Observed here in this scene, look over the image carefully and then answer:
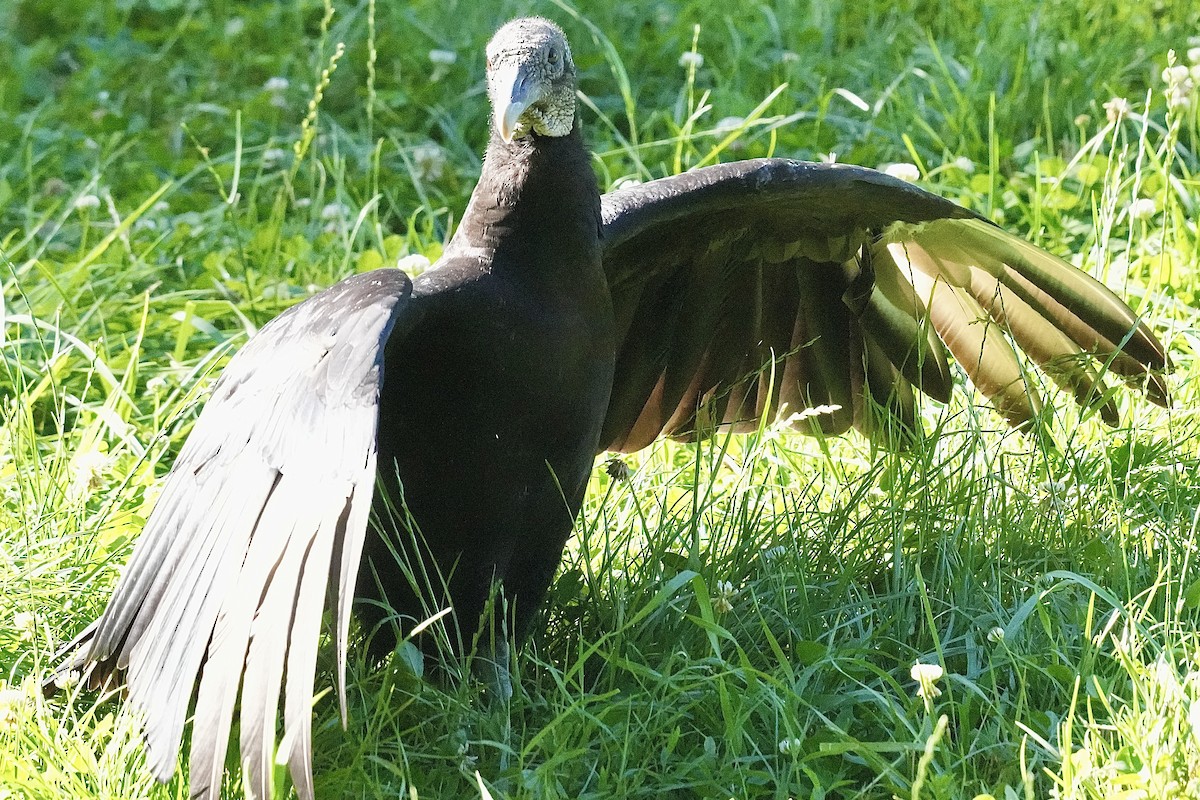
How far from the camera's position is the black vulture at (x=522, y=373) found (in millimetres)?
2170

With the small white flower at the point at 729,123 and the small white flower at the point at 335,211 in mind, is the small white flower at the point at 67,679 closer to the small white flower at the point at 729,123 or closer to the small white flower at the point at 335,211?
the small white flower at the point at 335,211

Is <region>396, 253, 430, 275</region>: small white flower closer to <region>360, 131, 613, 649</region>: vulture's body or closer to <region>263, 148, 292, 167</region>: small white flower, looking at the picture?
<region>360, 131, 613, 649</region>: vulture's body

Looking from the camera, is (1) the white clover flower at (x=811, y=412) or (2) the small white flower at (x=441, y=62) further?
(2) the small white flower at (x=441, y=62)

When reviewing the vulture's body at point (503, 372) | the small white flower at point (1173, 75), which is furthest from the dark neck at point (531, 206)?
the small white flower at point (1173, 75)

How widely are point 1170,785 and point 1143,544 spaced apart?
89 centimetres

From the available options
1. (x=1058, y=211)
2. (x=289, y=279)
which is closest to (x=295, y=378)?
(x=289, y=279)

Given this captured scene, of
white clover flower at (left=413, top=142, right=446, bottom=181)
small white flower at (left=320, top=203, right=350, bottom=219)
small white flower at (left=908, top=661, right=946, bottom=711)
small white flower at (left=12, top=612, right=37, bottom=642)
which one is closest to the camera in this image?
small white flower at (left=908, top=661, right=946, bottom=711)

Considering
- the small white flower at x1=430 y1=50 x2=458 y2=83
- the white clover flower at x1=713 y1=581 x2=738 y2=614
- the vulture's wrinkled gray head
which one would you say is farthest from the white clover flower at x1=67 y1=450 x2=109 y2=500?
the small white flower at x1=430 y1=50 x2=458 y2=83

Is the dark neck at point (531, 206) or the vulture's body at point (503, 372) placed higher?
the dark neck at point (531, 206)

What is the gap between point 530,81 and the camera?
2705 mm

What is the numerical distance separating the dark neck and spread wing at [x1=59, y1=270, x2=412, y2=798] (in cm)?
25

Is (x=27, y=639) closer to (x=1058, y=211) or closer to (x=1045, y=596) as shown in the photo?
(x=1045, y=596)

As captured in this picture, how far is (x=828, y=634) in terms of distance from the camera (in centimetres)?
288

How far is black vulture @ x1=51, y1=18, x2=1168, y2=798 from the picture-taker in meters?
2.17
